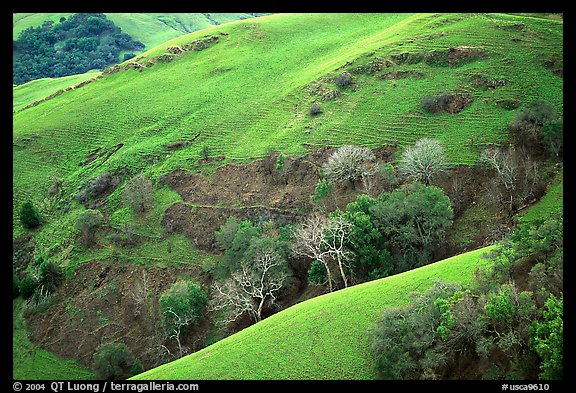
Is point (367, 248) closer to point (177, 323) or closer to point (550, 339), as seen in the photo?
point (177, 323)

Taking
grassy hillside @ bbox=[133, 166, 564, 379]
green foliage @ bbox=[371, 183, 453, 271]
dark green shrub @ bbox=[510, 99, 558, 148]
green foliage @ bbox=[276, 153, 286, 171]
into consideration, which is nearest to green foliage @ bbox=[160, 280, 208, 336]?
grassy hillside @ bbox=[133, 166, 564, 379]

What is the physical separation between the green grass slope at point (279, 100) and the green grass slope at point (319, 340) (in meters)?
25.0

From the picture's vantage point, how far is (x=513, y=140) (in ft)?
173

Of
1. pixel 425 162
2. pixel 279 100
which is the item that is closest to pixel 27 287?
pixel 279 100

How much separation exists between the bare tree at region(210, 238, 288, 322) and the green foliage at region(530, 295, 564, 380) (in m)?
26.3

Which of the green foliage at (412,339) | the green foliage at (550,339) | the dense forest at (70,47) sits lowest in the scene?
the green foliage at (412,339)

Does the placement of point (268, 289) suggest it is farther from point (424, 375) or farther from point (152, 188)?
point (152, 188)

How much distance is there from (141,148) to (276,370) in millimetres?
54374

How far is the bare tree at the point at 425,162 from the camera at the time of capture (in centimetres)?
5053

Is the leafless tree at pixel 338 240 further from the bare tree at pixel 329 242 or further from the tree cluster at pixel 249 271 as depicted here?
the tree cluster at pixel 249 271

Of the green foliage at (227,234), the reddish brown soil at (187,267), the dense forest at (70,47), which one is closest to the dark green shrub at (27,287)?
the reddish brown soil at (187,267)

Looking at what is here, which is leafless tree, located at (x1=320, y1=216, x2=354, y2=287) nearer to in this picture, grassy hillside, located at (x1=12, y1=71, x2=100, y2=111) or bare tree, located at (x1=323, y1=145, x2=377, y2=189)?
bare tree, located at (x1=323, y1=145, x2=377, y2=189)

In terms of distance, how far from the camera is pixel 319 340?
102 ft

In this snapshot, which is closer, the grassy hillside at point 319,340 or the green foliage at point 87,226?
the grassy hillside at point 319,340
